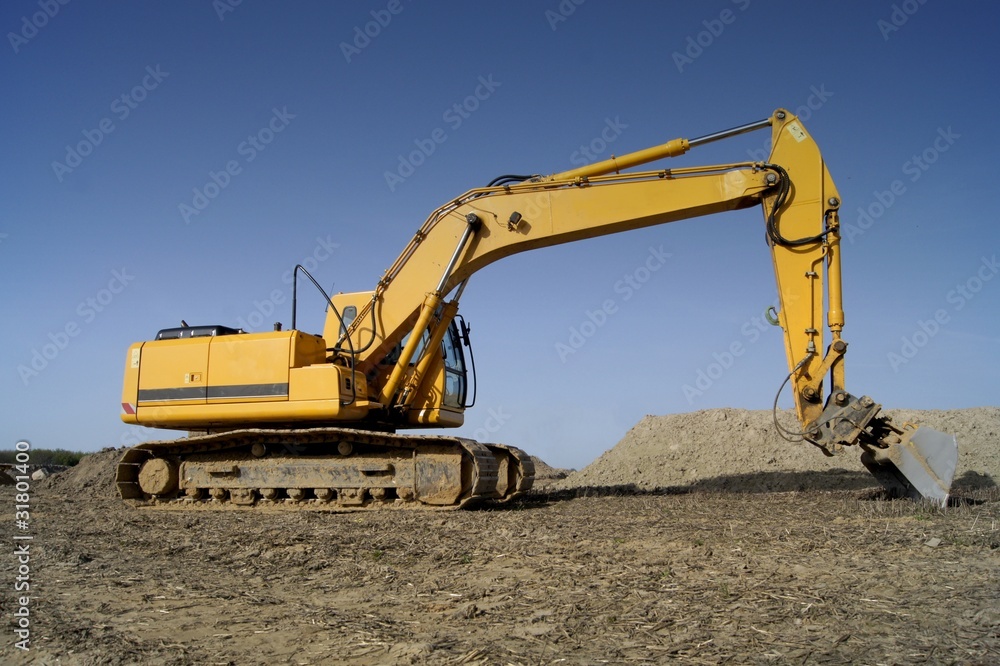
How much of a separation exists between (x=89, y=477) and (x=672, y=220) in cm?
1426

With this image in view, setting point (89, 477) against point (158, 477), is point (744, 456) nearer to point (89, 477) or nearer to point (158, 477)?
point (158, 477)

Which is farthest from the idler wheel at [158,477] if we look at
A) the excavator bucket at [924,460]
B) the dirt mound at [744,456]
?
the excavator bucket at [924,460]

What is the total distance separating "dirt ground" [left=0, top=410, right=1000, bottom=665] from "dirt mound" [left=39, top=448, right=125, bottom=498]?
7.93 m

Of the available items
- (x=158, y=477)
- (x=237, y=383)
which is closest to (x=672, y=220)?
(x=237, y=383)

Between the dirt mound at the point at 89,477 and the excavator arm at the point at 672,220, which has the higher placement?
the excavator arm at the point at 672,220

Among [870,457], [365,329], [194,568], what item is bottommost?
[194,568]

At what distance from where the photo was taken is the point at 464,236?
10.4m

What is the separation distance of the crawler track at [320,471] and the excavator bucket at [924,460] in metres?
4.77

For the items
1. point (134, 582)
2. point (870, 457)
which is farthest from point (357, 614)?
point (870, 457)

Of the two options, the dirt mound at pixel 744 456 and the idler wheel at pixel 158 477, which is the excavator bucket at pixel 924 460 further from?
the idler wheel at pixel 158 477

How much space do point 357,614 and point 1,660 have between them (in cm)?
177

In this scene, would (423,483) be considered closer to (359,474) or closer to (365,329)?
(359,474)

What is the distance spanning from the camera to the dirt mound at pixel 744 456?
13.0 metres

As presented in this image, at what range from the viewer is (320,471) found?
10.2 meters
